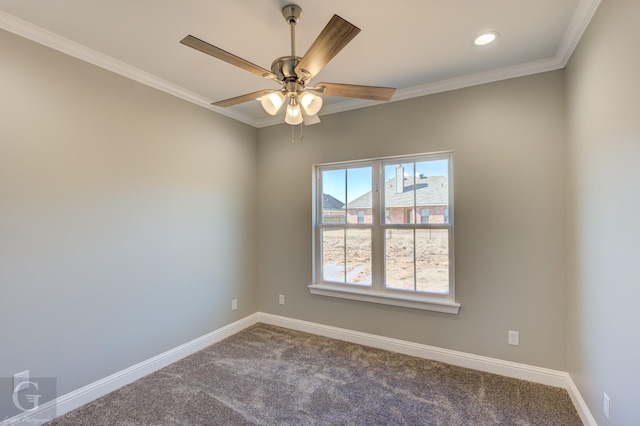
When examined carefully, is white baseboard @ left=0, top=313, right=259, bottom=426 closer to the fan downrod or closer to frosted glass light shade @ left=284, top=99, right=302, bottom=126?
frosted glass light shade @ left=284, top=99, right=302, bottom=126

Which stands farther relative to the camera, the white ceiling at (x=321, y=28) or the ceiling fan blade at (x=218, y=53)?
the white ceiling at (x=321, y=28)

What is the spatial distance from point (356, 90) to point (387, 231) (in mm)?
1745

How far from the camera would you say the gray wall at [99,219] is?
194 cm

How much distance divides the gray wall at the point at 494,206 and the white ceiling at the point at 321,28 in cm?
27

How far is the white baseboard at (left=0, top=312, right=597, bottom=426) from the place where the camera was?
2.03 meters

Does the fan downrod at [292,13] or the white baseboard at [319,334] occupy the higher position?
the fan downrod at [292,13]

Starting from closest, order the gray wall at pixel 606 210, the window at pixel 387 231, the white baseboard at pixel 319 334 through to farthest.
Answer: the gray wall at pixel 606 210 → the white baseboard at pixel 319 334 → the window at pixel 387 231

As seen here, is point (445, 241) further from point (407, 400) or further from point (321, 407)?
point (321, 407)

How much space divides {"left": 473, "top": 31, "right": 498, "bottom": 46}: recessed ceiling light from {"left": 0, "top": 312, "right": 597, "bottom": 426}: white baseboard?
2.59 m

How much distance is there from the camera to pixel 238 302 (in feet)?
12.0

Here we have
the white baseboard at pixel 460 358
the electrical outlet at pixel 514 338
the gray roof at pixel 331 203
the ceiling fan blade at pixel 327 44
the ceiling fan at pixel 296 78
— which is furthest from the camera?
the gray roof at pixel 331 203

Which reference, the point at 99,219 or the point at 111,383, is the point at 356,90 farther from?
the point at 111,383

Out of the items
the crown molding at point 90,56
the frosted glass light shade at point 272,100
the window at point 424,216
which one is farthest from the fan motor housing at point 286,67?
the window at point 424,216

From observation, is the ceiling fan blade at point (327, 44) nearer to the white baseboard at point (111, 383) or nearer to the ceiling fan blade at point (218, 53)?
the ceiling fan blade at point (218, 53)
